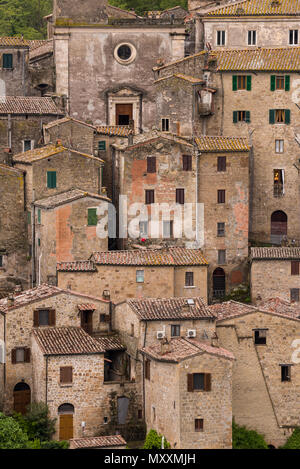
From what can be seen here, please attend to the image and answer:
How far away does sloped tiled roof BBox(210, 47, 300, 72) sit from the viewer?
284 feet

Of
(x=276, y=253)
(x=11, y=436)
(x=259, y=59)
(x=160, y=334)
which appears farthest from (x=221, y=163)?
(x=11, y=436)

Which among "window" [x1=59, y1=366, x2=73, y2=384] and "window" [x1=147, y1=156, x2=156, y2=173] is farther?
"window" [x1=147, y1=156, x2=156, y2=173]

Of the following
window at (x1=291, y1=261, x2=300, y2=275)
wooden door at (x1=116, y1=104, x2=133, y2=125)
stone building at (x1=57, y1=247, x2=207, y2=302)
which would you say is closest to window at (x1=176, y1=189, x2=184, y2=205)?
stone building at (x1=57, y1=247, x2=207, y2=302)

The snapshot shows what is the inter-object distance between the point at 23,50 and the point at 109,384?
28121 millimetres

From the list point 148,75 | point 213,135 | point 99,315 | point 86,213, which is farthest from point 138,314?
point 148,75

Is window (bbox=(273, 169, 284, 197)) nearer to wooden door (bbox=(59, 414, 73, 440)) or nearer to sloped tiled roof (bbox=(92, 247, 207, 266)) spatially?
sloped tiled roof (bbox=(92, 247, 207, 266))

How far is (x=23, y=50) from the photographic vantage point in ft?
312

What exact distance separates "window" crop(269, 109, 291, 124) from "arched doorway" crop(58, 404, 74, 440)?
2177 centimetres

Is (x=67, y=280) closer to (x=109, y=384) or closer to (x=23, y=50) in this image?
(x=109, y=384)

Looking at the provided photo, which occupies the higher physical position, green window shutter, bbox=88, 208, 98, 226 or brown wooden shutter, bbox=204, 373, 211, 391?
green window shutter, bbox=88, 208, 98, 226

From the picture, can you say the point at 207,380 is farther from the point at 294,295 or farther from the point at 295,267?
the point at 295,267

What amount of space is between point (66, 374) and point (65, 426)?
232 centimetres

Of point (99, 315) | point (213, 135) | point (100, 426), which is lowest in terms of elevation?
point (100, 426)

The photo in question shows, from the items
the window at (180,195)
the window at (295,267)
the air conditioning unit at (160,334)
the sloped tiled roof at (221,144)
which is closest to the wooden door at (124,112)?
the sloped tiled roof at (221,144)
